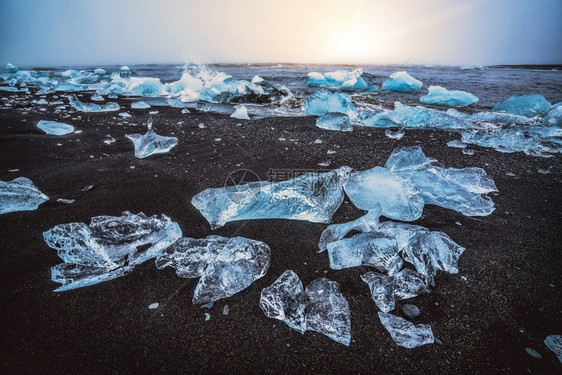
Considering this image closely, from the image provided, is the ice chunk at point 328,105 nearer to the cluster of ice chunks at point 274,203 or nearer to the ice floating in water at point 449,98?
the ice floating in water at point 449,98

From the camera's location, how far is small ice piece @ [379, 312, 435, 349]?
99 cm

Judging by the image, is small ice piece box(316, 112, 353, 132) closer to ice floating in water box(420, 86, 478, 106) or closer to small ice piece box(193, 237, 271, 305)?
small ice piece box(193, 237, 271, 305)

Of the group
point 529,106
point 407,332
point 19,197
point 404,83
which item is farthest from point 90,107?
point 529,106

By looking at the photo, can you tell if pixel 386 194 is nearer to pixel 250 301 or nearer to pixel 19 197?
pixel 250 301

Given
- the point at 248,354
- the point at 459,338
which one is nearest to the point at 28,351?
the point at 248,354

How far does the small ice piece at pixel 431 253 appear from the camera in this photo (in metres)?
1.30

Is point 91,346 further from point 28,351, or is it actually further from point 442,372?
point 442,372

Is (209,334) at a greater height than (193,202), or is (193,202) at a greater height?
(193,202)

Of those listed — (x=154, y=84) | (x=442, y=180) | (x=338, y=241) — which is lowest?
(x=338, y=241)

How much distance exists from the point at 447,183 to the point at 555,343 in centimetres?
126

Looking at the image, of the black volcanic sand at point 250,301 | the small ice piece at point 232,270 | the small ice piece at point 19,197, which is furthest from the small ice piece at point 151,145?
the small ice piece at point 232,270

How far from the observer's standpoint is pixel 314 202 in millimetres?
1773

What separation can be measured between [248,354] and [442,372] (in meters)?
0.71

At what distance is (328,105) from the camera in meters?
4.86
